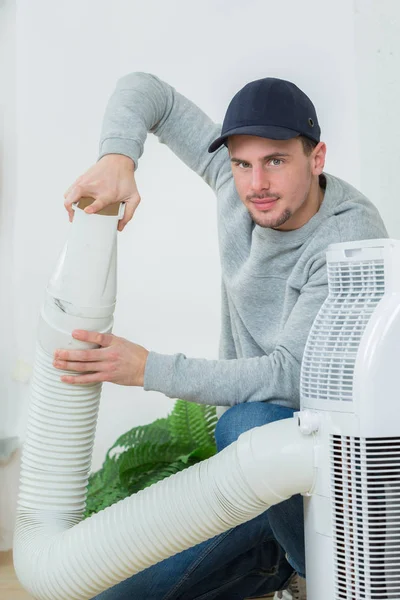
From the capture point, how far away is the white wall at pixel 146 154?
2.88 m

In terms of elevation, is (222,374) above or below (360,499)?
above

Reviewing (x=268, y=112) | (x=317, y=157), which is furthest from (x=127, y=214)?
(x=317, y=157)

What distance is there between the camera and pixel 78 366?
1.36m

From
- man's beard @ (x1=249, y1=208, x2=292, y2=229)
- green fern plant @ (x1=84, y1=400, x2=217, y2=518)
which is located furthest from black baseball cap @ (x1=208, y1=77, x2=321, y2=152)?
green fern plant @ (x1=84, y1=400, x2=217, y2=518)

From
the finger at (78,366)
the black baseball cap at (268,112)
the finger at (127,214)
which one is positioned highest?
the black baseball cap at (268,112)

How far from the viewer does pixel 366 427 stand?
1.08 m

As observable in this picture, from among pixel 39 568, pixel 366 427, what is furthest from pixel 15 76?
pixel 366 427

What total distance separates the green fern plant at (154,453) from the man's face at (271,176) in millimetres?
1105

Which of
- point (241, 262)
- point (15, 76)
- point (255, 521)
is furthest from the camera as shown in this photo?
point (15, 76)

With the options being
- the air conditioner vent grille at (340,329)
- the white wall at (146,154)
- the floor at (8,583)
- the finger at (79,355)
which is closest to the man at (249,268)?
the finger at (79,355)

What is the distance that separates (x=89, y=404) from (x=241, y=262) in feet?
1.81

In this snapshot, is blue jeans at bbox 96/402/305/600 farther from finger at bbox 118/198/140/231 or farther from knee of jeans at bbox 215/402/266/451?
finger at bbox 118/198/140/231

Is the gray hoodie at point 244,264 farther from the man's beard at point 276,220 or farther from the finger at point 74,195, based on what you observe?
the finger at point 74,195

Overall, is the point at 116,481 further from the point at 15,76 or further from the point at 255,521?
the point at 15,76
